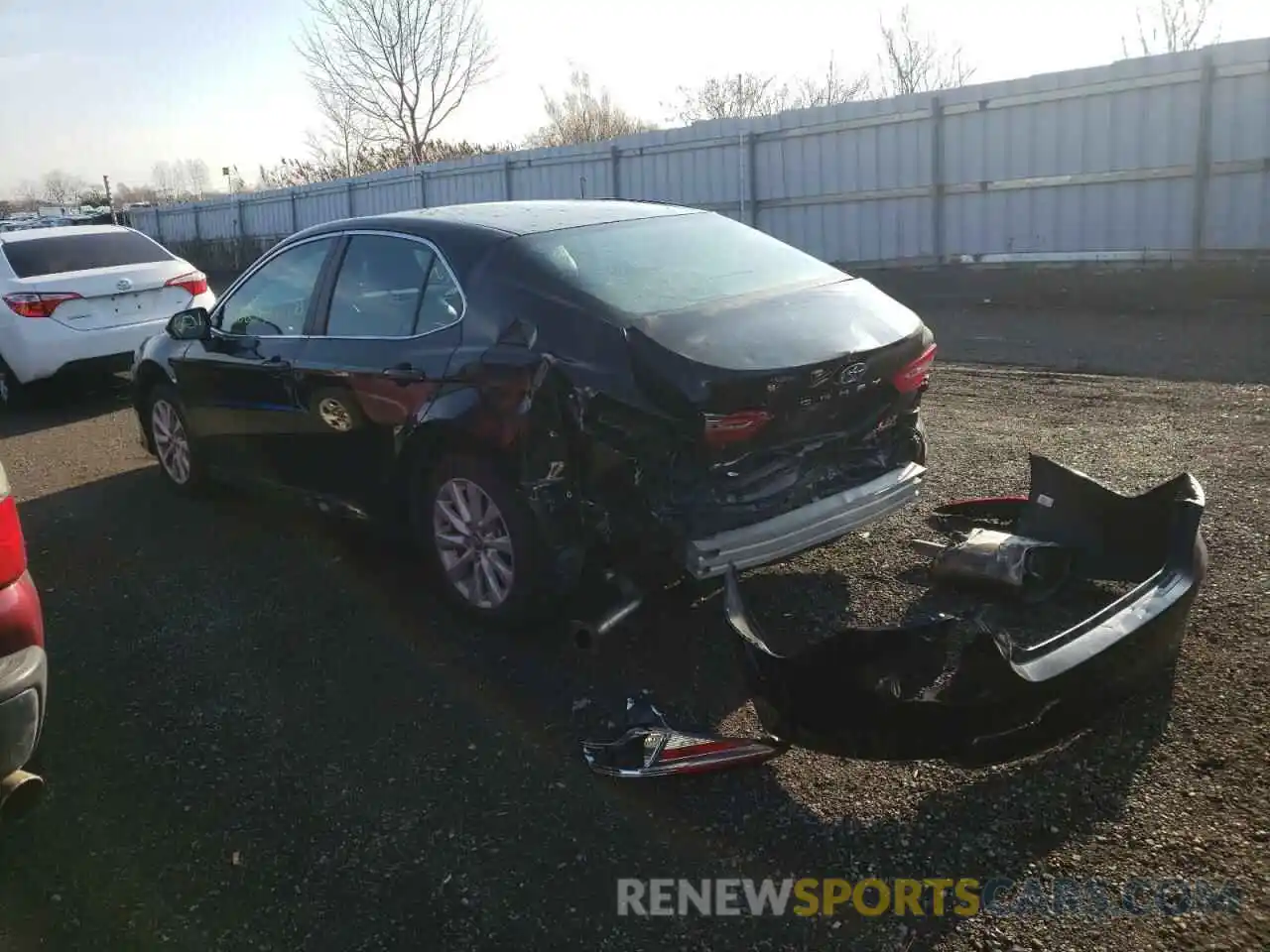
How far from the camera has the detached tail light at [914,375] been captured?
14.0 feet

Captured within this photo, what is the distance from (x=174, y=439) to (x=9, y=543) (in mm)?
3490

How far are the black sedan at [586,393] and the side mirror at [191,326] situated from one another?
0.81 m

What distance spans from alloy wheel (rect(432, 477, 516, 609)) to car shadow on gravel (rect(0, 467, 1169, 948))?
21 centimetres

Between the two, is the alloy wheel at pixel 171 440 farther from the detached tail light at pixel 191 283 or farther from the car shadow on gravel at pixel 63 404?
the detached tail light at pixel 191 283

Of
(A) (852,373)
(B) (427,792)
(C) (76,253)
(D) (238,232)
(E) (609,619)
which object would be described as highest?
(D) (238,232)

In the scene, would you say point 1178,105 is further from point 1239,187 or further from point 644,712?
point 644,712

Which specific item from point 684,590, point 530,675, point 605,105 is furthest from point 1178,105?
point 605,105

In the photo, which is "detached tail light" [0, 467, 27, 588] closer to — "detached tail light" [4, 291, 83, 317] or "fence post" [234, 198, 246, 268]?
"detached tail light" [4, 291, 83, 317]

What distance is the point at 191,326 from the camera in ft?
19.5

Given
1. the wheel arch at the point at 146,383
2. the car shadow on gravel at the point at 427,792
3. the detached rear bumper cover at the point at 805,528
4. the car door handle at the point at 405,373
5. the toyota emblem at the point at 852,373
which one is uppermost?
the car door handle at the point at 405,373

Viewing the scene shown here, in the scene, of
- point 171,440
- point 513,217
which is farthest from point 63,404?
point 513,217

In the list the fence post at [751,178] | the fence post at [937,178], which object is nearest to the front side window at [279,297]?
the fence post at [937,178]

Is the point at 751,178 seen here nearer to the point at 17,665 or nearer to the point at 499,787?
the point at 499,787

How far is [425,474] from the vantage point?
4.46 meters
